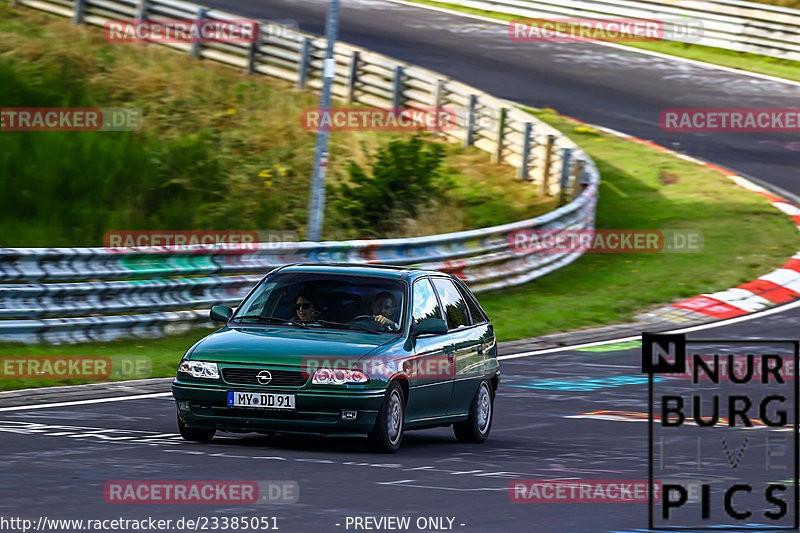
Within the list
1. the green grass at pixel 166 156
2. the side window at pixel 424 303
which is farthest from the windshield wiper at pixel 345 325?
the green grass at pixel 166 156

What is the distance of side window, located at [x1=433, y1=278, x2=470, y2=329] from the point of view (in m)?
11.7

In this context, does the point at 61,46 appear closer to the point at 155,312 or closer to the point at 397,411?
the point at 155,312

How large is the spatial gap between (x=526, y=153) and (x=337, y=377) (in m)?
18.0

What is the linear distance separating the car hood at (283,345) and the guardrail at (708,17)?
30.2 m

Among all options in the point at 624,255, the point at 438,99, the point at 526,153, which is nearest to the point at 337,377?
the point at 624,255

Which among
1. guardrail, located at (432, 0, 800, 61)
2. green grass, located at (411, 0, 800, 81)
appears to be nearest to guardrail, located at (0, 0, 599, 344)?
green grass, located at (411, 0, 800, 81)

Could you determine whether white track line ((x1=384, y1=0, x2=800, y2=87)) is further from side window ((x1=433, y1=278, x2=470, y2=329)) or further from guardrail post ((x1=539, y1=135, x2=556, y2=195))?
side window ((x1=433, y1=278, x2=470, y2=329))

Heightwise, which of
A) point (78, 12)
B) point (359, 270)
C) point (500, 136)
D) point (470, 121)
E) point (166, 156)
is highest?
point (78, 12)

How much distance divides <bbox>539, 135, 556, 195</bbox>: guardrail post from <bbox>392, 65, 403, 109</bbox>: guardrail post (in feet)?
16.2

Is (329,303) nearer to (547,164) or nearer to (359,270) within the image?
(359,270)

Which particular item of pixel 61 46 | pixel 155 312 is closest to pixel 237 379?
pixel 155 312

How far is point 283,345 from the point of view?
10.1m

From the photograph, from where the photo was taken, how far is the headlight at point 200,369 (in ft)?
33.0

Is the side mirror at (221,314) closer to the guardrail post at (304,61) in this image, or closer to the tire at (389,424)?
the tire at (389,424)
